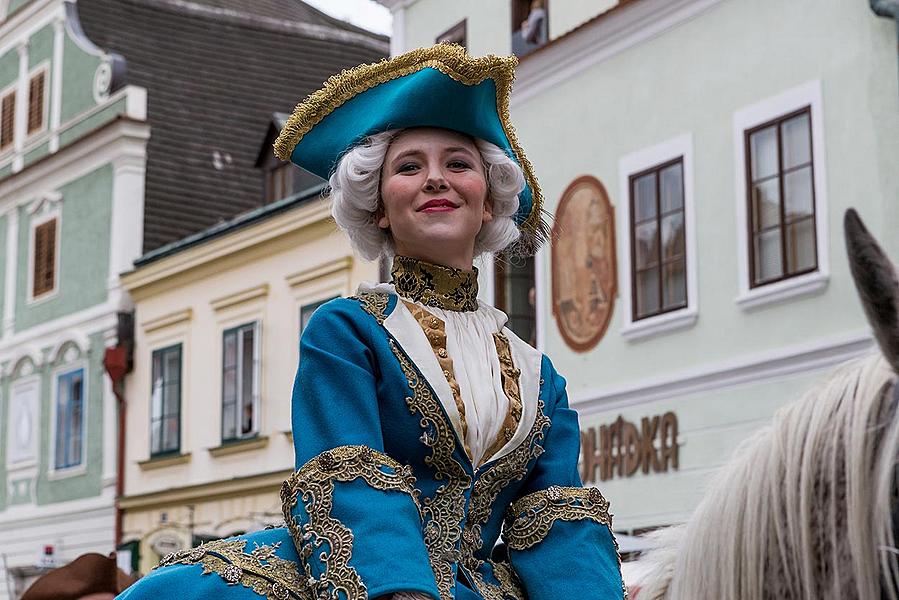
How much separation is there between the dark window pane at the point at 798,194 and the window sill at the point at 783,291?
50 cm

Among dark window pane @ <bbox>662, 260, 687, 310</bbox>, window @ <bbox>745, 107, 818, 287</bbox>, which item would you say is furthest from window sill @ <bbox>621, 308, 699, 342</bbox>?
window @ <bbox>745, 107, 818, 287</bbox>

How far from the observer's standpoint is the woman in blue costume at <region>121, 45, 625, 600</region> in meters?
2.54

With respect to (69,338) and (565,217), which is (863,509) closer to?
(565,217)

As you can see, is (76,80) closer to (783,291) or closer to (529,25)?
(529,25)

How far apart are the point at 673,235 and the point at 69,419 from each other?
1226 cm

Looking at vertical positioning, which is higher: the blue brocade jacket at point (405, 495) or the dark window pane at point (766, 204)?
the dark window pane at point (766, 204)

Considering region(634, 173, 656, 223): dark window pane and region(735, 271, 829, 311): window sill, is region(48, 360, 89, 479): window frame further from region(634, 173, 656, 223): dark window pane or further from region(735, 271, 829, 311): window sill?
region(735, 271, 829, 311): window sill

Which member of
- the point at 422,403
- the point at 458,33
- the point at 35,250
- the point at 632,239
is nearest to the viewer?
the point at 422,403

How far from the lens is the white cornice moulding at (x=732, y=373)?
1199 centimetres

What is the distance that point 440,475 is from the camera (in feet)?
8.93

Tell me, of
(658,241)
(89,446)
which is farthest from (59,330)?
(658,241)

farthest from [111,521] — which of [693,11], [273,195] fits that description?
[693,11]

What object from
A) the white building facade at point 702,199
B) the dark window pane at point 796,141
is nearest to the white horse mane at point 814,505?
the white building facade at point 702,199

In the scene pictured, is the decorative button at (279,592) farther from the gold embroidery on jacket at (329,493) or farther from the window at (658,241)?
the window at (658,241)
